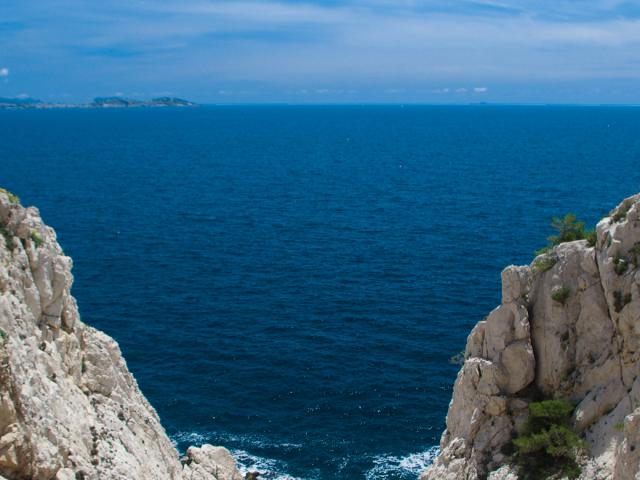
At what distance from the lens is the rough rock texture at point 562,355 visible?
106 ft

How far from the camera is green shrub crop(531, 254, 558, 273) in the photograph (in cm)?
3709

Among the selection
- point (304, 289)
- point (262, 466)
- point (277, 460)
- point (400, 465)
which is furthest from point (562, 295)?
point (304, 289)

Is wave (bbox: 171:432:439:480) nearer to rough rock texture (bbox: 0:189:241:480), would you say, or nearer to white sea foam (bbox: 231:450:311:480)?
white sea foam (bbox: 231:450:311:480)

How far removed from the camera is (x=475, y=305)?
231 ft

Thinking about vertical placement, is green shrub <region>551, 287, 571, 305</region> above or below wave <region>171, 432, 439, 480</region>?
above

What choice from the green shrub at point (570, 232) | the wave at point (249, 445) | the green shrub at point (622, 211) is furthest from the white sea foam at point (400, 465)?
the green shrub at point (622, 211)

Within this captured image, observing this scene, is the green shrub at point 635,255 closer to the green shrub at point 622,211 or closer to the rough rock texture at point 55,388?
the green shrub at point 622,211

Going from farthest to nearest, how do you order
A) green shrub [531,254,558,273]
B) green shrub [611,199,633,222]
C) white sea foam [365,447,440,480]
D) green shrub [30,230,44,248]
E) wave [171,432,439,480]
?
wave [171,432,439,480]
white sea foam [365,447,440,480]
green shrub [531,254,558,273]
green shrub [611,199,633,222]
green shrub [30,230,44,248]

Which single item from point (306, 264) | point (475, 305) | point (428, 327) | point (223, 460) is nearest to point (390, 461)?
point (223, 460)

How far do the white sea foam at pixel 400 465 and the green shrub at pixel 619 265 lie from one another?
69.0 ft

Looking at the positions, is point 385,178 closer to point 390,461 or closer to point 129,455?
point 390,461

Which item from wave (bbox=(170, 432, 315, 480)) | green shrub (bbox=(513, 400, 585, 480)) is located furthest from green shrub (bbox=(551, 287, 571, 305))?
wave (bbox=(170, 432, 315, 480))

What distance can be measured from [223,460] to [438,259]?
4985cm

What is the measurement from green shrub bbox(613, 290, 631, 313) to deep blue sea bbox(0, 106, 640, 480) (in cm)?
2052
